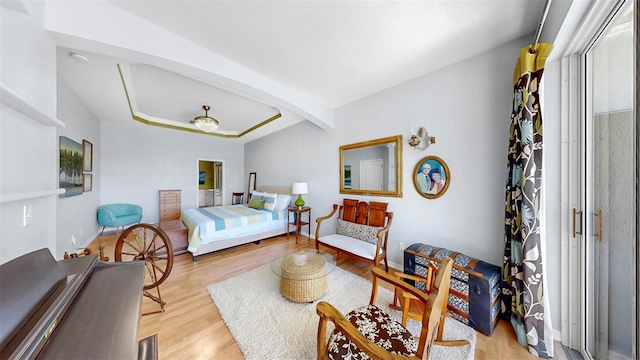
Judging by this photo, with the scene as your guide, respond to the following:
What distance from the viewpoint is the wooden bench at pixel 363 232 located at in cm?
255

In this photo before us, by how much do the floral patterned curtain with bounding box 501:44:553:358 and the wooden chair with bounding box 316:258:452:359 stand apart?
35.9 inches

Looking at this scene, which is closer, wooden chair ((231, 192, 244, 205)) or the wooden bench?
the wooden bench

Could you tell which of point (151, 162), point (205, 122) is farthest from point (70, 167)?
point (151, 162)

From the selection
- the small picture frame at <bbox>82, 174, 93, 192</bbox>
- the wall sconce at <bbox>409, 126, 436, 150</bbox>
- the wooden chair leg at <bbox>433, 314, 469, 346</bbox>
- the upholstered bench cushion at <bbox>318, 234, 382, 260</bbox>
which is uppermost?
the wall sconce at <bbox>409, 126, 436, 150</bbox>

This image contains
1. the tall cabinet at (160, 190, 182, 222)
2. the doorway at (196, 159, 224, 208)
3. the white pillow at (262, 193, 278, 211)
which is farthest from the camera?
the doorway at (196, 159, 224, 208)

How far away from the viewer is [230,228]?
136 inches

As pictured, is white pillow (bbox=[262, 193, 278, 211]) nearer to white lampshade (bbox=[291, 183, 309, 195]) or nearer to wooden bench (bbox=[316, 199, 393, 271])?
white lampshade (bbox=[291, 183, 309, 195])

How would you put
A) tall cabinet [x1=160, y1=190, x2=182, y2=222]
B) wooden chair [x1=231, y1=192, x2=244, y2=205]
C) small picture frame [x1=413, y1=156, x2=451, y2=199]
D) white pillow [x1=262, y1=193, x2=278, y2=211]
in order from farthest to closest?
wooden chair [x1=231, y1=192, x2=244, y2=205]
tall cabinet [x1=160, y1=190, x2=182, y2=222]
white pillow [x1=262, y1=193, x2=278, y2=211]
small picture frame [x1=413, y1=156, x2=451, y2=199]

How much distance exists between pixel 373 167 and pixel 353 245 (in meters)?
A: 1.20

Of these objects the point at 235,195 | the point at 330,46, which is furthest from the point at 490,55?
the point at 235,195

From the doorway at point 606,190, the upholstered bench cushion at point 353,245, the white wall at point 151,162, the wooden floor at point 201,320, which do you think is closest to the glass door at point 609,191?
the doorway at point 606,190

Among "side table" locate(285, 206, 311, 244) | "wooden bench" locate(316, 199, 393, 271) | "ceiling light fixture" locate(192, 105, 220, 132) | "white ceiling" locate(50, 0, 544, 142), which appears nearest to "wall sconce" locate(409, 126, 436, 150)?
"white ceiling" locate(50, 0, 544, 142)

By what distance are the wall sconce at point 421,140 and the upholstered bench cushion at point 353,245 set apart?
140 centimetres

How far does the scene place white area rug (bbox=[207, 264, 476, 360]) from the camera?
1.54 meters
